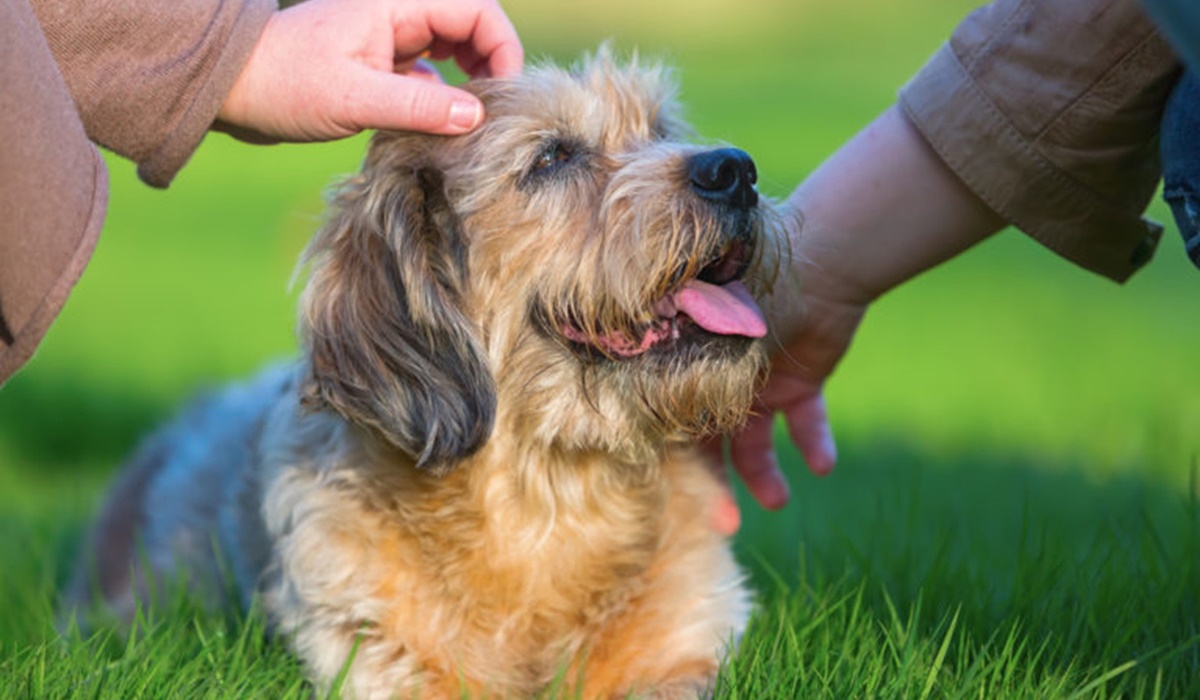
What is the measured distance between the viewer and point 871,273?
164 inches

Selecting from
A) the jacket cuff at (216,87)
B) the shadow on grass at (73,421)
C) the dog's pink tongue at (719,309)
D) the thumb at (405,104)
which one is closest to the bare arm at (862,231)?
the dog's pink tongue at (719,309)

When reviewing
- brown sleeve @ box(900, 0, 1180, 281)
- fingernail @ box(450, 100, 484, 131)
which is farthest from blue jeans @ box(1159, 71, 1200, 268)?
fingernail @ box(450, 100, 484, 131)

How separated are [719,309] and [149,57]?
1.31 meters

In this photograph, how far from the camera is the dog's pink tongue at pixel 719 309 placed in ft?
11.7

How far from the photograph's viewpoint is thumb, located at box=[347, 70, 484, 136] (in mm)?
3352

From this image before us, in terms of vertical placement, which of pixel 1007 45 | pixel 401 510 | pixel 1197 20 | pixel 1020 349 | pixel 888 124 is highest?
pixel 1197 20

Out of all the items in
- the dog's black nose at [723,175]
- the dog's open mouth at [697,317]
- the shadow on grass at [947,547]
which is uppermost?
the dog's black nose at [723,175]

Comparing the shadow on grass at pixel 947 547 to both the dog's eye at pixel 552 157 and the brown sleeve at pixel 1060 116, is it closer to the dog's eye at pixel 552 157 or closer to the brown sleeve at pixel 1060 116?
the brown sleeve at pixel 1060 116

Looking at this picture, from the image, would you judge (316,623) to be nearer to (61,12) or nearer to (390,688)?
(390,688)

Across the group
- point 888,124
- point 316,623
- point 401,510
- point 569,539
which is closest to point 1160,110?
point 888,124

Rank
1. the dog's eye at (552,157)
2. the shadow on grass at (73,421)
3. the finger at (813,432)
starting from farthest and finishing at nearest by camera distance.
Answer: the shadow on grass at (73,421)
the finger at (813,432)
the dog's eye at (552,157)

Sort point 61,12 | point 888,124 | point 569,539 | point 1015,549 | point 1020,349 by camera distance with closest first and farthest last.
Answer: point 61,12 → point 569,539 → point 888,124 → point 1015,549 → point 1020,349

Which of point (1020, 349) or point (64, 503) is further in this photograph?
point (1020, 349)

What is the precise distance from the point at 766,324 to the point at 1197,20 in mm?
1585
